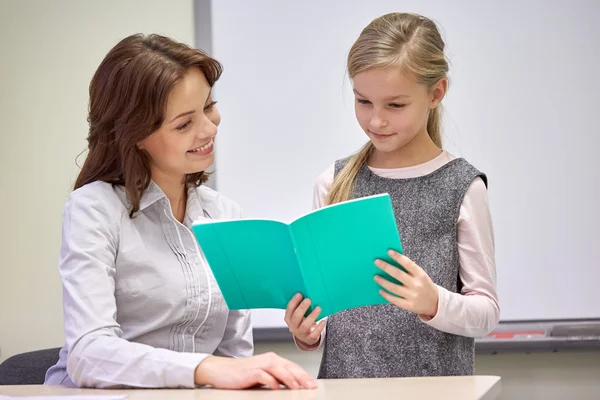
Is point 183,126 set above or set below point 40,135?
above

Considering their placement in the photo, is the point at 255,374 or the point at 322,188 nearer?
the point at 255,374

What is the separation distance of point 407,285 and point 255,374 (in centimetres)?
31

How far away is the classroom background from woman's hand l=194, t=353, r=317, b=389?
1.28m

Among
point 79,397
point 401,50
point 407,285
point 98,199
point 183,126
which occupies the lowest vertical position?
point 79,397

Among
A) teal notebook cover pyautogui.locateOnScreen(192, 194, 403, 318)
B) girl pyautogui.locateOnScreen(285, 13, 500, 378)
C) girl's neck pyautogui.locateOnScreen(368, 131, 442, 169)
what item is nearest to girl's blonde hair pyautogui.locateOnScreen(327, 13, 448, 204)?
girl pyautogui.locateOnScreen(285, 13, 500, 378)

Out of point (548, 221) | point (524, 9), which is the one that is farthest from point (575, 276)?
point (524, 9)

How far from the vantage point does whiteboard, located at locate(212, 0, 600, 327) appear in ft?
7.91

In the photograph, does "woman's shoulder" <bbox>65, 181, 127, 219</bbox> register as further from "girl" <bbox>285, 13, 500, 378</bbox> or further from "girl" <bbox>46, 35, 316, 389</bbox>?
"girl" <bbox>285, 13, 500, 378</bbox>

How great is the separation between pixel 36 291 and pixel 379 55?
5.83 feet

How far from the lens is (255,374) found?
1.26 m

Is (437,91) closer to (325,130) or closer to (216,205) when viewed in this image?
(216,205)

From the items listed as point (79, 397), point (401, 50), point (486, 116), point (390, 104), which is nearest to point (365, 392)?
point (79, 397)

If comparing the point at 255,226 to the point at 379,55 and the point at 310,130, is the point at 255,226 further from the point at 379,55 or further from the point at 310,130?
the point at 310,130

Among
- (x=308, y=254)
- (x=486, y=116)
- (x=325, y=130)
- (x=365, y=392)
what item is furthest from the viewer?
(x=325, y=130)
